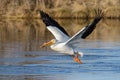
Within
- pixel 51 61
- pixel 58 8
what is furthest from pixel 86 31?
pixel 58 8

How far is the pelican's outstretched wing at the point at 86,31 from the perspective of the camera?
15.4m

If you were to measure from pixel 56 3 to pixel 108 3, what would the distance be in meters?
4.87

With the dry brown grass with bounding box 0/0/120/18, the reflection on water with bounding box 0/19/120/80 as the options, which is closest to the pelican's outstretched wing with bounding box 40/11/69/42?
the reflection on water with bounding box 0/19/120/80

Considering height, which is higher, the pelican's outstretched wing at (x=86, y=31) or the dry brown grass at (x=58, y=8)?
the pelican's outstretched wing at (x=86, y=31)

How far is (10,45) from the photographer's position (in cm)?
2728

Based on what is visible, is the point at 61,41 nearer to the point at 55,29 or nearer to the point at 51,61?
the point at 55,29

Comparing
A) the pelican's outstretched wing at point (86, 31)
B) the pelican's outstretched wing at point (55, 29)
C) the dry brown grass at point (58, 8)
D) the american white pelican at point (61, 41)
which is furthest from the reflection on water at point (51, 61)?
the dry brown grass at point (58, 8)

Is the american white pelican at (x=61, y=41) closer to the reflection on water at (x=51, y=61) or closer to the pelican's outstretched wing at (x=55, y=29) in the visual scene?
the pelican's outstretched wing at (x=55, y=29)

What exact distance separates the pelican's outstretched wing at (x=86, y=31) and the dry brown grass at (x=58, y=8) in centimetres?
3500

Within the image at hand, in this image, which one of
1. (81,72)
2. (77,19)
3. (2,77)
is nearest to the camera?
(2,77)

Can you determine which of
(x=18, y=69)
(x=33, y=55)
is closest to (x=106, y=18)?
(x=33, y=55)

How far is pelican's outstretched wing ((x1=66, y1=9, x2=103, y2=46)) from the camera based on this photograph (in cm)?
1540

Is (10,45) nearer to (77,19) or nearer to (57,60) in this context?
(57,60)

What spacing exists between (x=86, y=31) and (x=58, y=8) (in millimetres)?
37361
